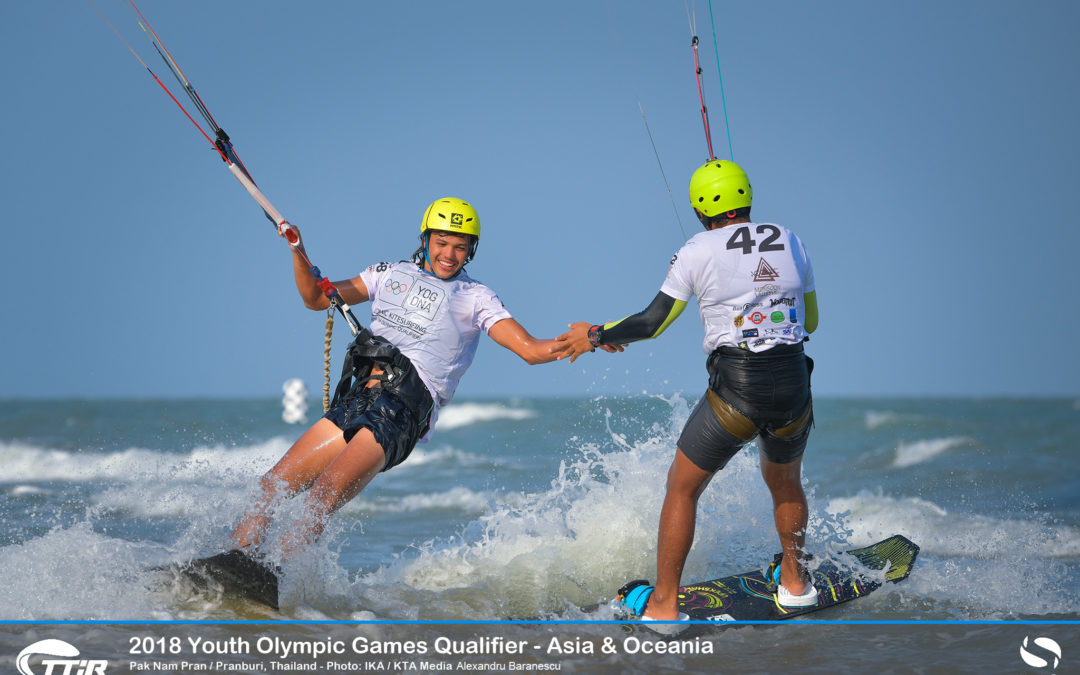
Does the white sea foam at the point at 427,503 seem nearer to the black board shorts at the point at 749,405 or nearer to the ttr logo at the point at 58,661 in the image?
the ttr logo at the point at 58,661

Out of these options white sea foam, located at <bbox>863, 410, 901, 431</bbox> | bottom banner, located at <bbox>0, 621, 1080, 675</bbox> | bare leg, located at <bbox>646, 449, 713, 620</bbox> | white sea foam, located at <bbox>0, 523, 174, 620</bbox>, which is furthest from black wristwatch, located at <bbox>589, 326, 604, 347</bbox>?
white sea foam, located at <bbox>863, 410, 901, 431</bbox>

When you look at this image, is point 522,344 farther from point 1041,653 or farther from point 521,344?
point 1041,653

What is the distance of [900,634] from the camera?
16.0ft

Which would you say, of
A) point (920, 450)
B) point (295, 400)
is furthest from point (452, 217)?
point (295, 400)

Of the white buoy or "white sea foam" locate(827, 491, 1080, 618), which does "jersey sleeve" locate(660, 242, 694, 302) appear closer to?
"white sea foam" locate(827, 491, 1080, 618)

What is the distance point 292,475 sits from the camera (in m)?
4.96

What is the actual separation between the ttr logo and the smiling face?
276 cm

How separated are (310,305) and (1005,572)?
545cm

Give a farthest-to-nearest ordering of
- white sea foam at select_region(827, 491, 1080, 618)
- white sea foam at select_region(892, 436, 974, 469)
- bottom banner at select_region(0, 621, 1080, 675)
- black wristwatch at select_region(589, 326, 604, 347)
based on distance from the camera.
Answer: white sea foam at select_region(892, 436, 974, 469), white sea foam at select_region(827, 491, 1080, 618), black wristwatch at select_region(589, 326, 604, 347), bottom banner at select_region(0, 621, 1080, 675)

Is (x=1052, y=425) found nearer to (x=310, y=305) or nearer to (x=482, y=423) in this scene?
(x=482, y=423)

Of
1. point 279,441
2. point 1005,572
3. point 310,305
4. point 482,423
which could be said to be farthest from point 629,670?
point 482,423

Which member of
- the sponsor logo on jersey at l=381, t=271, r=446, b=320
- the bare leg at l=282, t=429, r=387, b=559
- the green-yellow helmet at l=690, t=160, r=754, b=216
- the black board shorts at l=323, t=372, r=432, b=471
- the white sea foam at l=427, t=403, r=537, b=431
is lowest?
the white sea foam at l=427, t=403, r=537, b=431

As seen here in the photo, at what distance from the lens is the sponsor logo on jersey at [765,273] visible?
4461 mm

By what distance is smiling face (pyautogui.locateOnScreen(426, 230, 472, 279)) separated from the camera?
5234mm
